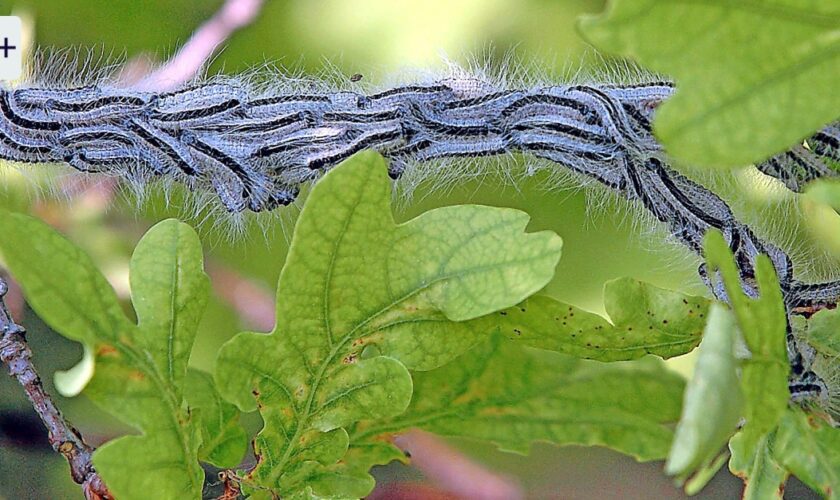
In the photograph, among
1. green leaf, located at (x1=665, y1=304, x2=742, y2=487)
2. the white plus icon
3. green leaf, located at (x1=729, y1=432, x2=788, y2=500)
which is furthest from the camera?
the white plus icon

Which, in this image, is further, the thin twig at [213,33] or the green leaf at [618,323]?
the thin twig at [213,33]

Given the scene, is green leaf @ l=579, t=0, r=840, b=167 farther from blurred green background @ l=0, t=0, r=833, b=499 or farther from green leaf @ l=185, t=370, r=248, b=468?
blurred green background @ l=0, t=0, r=833, b=499

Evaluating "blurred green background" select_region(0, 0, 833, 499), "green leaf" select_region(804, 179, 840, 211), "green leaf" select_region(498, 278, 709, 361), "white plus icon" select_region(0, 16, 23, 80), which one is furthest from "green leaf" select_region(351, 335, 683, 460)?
"blurred green background" select_region(0, 0, 833, 499)

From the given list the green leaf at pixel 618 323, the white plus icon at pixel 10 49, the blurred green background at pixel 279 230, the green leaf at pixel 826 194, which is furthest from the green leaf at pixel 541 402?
the blurred green background at pixel 279 230

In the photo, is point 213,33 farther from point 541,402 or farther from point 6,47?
point 541,402

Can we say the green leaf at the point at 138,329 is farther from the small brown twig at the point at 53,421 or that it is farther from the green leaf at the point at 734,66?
the green leaf at the point at 734,66

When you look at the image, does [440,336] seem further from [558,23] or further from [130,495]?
[558,23]
